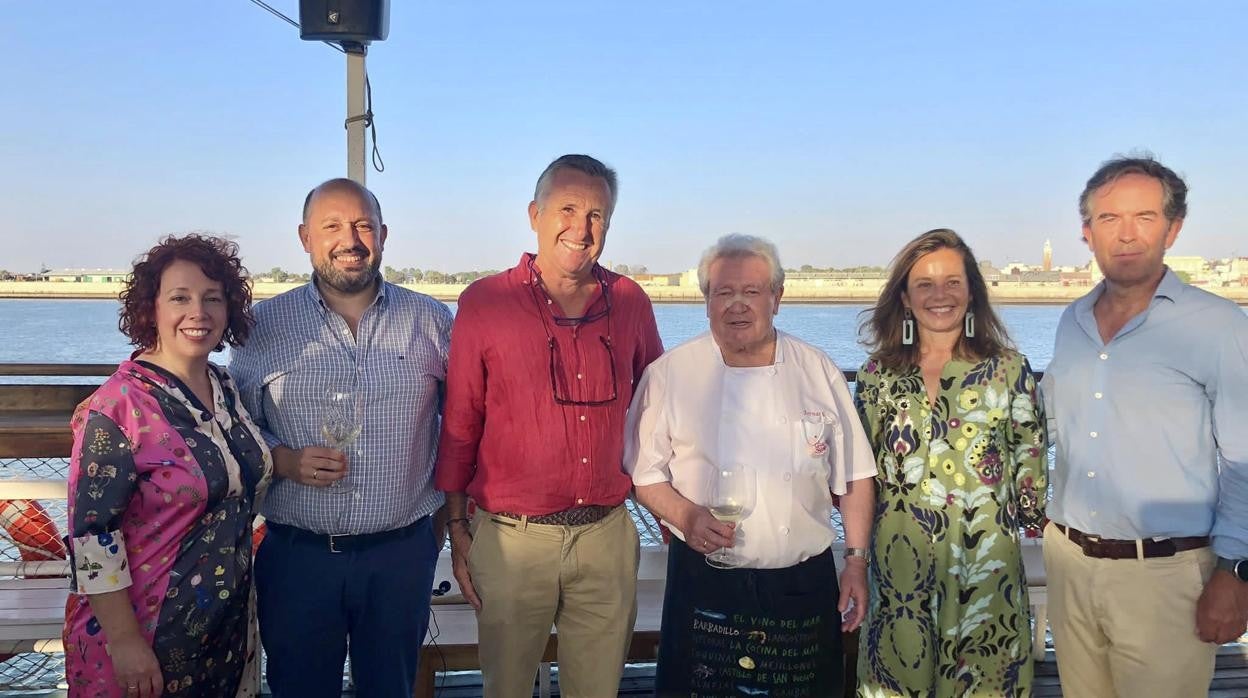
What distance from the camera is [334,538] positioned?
2.10m

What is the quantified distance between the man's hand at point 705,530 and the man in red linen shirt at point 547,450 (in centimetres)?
30

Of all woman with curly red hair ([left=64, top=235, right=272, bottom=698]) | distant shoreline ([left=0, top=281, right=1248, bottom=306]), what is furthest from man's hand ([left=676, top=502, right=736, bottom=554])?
distant shoreline ([left=0, top=281, right=1248, bottom=306])

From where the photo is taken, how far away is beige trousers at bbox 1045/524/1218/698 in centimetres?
192

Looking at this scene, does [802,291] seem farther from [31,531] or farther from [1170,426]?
[1170,426]

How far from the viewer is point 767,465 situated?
193 cm

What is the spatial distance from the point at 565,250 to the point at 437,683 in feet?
6.62

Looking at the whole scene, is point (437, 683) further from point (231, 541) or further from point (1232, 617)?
point (1232, 617)

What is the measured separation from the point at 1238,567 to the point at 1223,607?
0.10 m

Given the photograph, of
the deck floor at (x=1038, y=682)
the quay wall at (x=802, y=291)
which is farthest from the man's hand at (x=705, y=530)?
the quay wall at (x=802, y=291)

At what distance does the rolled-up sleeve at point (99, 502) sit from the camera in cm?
164

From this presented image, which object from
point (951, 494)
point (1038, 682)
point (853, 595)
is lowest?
point (1038, 682)

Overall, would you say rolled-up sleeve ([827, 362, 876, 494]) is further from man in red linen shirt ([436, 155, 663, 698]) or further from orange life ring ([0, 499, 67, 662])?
orange life ring ([0, 499, 67, 662])

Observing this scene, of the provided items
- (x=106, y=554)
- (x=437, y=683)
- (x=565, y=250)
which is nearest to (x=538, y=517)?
(x=565, y=250)

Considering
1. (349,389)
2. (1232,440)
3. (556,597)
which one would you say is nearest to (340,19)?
(349,389)
